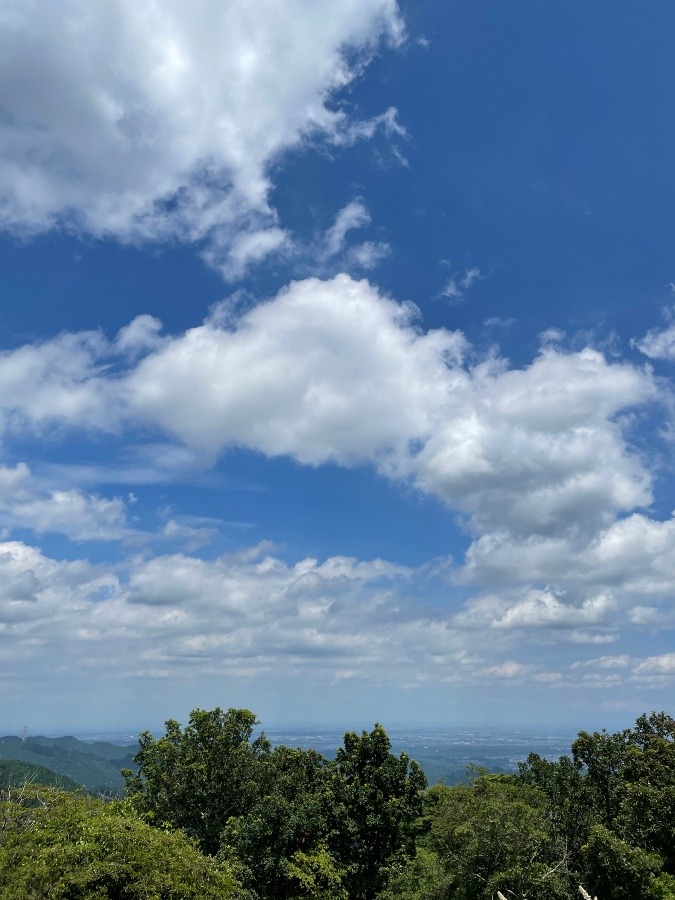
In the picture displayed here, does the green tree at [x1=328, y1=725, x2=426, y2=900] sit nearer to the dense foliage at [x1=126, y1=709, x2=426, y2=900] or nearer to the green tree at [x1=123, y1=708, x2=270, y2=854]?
the dense foliage at [x1=126, y1=709, x2=426, y2=900]

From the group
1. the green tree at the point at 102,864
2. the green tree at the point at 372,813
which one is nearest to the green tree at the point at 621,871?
the green tree at the point at 372,813

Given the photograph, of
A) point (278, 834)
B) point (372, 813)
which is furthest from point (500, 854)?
point (278, 834)

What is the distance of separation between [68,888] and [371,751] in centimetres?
2322

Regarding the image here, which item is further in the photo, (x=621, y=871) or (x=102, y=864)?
(x=621, y=871)

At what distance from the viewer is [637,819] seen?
2923 cm

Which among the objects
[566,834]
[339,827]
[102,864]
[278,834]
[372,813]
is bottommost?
[339,827]

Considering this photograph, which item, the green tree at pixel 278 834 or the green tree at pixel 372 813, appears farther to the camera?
the green tree at pixel 372 813

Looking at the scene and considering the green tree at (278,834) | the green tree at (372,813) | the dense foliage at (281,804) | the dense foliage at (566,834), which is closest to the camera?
the dense foliage at (566,834)

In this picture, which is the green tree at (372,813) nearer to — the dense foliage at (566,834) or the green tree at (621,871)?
the dense foliage at (566,834)

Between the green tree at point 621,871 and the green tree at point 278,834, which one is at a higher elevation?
the green tree at point 621,871

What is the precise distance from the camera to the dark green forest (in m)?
21.4

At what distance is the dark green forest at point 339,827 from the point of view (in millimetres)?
21406

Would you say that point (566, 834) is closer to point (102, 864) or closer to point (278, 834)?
point (278, 834)

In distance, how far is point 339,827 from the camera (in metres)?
37.0
